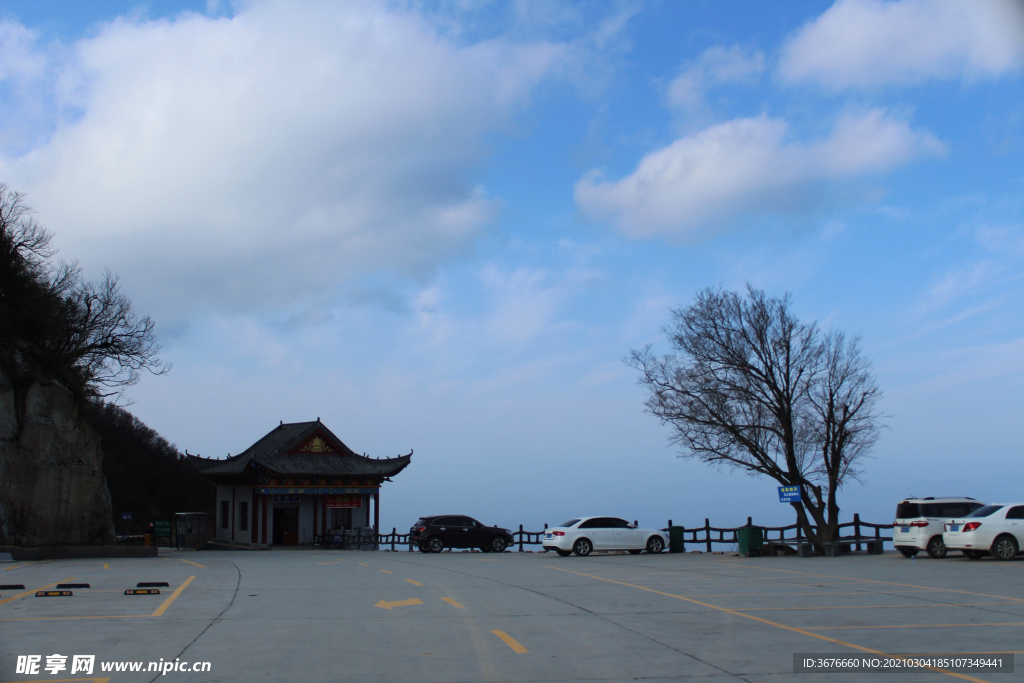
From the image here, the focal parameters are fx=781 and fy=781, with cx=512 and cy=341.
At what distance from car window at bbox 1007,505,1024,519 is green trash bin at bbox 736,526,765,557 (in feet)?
26.6

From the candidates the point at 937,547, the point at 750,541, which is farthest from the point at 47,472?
the point at 937,547

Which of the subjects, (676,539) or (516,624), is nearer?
(516,624)

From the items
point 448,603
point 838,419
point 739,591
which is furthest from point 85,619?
point 838,419

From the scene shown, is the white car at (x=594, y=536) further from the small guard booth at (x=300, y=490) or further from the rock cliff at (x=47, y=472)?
the small guard booth at (x=300, y=490)

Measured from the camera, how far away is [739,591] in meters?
15.1

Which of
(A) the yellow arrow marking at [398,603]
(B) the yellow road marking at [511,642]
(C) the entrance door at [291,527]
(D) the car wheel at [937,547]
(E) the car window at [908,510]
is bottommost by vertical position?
(C) the entrance door at [291,527]

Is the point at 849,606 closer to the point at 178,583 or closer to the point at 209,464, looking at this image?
the point at 178,583

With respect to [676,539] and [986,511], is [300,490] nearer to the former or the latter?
[676,539]

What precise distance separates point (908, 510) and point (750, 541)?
5.60 m

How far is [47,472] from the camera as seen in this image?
31.1 m

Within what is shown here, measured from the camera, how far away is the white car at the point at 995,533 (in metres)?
21.8

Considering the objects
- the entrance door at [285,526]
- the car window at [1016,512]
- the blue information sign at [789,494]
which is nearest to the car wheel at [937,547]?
the car window at [1016,512]

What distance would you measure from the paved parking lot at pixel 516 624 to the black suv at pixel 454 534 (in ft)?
51.7

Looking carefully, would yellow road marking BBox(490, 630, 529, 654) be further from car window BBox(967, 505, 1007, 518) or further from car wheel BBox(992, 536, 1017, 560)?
car window BBox(967, 505, 1007, 518)
